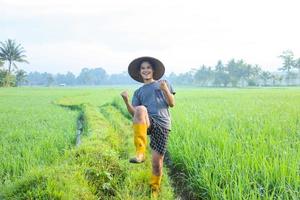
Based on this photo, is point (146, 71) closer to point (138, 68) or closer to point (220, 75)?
point (138, 68)

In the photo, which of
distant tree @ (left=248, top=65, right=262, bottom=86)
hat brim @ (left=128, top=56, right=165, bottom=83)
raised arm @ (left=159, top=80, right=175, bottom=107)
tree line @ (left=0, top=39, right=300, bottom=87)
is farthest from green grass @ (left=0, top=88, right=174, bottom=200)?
distant tree @ (left=248, top=65, right=262, bottom=86)

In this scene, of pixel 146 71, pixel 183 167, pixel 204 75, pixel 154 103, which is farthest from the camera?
pixel 204 75

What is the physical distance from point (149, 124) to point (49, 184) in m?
1.14

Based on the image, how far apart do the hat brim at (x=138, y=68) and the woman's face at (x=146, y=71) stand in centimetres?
6

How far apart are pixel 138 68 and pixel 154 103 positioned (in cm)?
51

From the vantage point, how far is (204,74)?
83.9 m

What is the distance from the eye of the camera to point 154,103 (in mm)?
3658

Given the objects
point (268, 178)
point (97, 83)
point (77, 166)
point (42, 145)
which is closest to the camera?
point (268, 178)

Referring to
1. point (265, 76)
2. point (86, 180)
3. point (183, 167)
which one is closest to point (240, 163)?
point (183, 167)

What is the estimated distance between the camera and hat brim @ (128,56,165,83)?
3.80 m

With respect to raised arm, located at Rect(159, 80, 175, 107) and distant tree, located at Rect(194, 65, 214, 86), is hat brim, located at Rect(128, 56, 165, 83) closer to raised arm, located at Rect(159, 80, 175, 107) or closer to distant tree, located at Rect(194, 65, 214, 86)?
raised arm, located at Rect(159, 80, 175, 107)

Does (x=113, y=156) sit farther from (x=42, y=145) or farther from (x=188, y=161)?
(x=42, y=145)

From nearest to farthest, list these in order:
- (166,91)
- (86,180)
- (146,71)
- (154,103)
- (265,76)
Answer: (166,91), (154,103), (146,71), (86,180), (265,76)

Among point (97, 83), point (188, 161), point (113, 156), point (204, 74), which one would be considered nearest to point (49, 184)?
point (113, 156)
